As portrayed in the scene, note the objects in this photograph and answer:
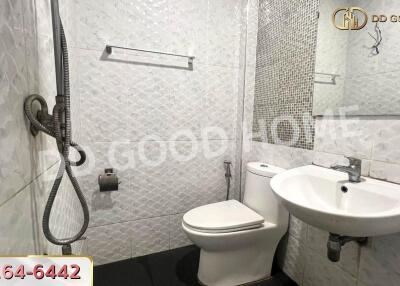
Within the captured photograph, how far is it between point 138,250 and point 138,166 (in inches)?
25.7

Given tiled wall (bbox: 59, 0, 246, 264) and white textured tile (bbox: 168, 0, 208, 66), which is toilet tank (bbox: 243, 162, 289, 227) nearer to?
tiled wall (bbox: 59, 0, 246, 264)

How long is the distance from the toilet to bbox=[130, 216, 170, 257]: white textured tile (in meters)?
0.41

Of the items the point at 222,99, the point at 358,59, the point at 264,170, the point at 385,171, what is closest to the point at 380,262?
the point at 385,171

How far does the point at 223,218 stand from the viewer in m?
1.33

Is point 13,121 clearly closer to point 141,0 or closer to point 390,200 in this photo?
point 390,200

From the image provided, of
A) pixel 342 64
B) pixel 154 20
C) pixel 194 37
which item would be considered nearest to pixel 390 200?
pixel 342 64

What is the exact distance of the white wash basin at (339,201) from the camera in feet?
2.22

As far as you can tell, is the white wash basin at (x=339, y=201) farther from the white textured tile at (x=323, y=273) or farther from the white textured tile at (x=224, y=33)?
the white textured tile at (x=224, y=33)

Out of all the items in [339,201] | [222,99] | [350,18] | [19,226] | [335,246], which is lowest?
[335,246]

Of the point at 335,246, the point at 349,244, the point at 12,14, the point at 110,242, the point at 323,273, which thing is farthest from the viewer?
the point at 110,242

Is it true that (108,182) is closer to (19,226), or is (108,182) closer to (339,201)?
(19,226)

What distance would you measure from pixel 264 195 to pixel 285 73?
87 centimetres

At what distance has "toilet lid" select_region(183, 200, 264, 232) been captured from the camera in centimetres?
124

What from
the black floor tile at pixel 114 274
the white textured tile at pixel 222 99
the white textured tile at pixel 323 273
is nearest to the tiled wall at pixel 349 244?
the white textured tile at pixel 323 273
